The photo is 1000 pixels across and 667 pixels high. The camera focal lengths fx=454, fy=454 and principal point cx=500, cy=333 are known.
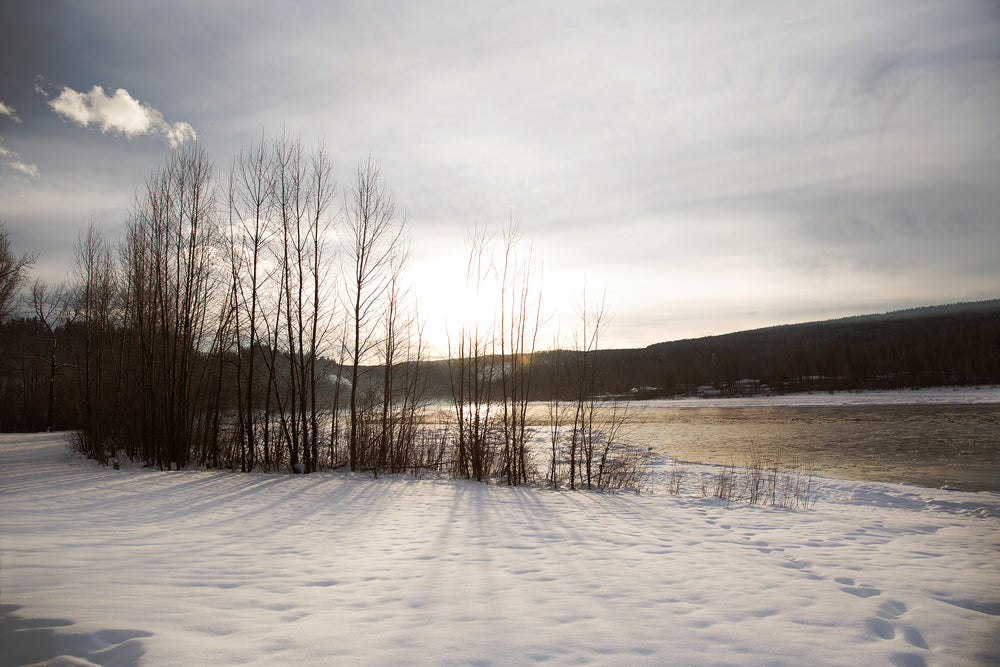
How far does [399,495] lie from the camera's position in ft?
31.2

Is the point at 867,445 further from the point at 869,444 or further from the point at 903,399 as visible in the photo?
the point at 903,399

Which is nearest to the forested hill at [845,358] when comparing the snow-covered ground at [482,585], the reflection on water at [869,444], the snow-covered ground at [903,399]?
the snow-covered ground at [903,399]

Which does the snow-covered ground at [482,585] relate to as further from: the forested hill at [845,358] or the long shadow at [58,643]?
the forested hill at [845,358]

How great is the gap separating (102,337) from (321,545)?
1818 centimetres

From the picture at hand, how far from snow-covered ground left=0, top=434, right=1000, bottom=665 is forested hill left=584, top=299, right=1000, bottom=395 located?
4704 cm

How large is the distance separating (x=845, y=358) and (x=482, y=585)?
10160 cm

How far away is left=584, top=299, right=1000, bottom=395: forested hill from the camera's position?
225 ft

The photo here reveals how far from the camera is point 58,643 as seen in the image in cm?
251

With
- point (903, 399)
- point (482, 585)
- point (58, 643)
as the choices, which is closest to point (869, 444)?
point (482, 585)

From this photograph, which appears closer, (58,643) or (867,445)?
(58,643)

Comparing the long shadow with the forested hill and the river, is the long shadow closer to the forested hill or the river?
the river

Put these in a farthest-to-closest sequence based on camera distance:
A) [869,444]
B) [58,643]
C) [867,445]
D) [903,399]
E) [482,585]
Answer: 1. [903,399]
2. [869,444]
3. [867,445]
4. [482,585]
5. [58,643]

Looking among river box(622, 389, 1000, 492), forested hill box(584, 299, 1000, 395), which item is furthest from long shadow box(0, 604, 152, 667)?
forested hill box(584, 299, 1000, 395)

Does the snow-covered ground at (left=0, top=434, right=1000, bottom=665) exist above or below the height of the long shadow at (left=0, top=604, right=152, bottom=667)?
below
